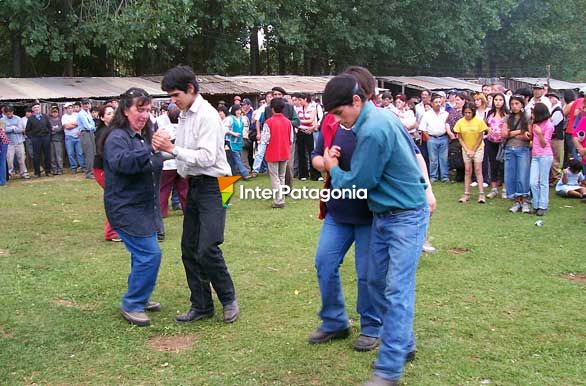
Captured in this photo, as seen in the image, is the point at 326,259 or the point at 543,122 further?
the point at 543,122

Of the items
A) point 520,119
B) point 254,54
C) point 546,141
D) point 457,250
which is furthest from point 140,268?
point 254,54

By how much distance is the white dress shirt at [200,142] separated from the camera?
468 cm

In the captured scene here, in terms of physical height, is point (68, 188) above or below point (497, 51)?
below

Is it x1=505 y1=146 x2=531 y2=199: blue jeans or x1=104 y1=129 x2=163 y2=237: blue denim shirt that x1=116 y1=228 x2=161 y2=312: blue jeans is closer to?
x1=104 y1=129 x2=163 y2=237: blue denim shirt

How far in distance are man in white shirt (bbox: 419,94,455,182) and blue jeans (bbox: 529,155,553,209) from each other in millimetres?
3411

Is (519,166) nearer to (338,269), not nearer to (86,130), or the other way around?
(338,269)

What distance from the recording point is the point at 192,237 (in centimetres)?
504

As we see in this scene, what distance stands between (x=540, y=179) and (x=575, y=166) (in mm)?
2021

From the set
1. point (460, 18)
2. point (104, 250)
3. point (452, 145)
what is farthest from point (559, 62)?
point (104, 250)

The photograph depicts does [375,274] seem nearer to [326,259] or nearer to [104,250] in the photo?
[326,259]

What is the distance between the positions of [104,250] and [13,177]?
31.3 ft

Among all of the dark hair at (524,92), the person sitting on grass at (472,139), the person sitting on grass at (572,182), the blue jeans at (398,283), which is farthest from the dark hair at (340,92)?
the person sitting on grass at (572,182)

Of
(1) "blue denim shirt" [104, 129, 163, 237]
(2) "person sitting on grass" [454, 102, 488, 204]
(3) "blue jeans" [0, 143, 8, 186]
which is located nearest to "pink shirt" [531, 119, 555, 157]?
(2) "person sitting on grass" [454, 102, 488, 204]

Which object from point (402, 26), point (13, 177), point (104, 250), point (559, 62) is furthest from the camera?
point (559, 62)
